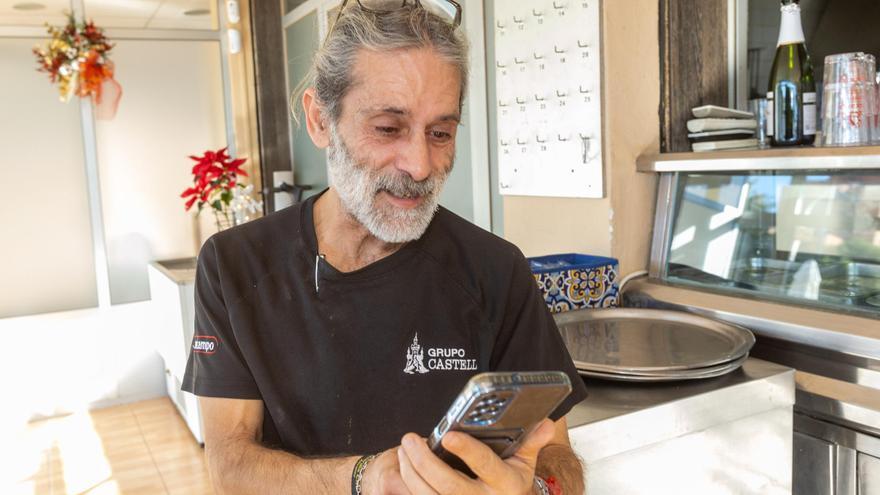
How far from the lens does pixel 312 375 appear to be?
1.13 meters

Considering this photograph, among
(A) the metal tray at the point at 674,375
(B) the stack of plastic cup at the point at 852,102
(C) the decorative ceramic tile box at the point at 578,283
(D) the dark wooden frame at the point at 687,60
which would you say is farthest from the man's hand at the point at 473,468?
(D) the dark wooden frame at the point at 687,60

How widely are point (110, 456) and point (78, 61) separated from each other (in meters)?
2.41

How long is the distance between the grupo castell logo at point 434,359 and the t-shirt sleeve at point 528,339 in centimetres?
7

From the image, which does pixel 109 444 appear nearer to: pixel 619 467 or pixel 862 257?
pixel 619 467

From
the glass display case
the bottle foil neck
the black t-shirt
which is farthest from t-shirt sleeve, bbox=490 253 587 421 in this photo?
the bottle foil neck

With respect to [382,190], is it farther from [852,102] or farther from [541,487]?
[852,102]

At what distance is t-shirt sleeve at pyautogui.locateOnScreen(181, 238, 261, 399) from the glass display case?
1248 millimetres

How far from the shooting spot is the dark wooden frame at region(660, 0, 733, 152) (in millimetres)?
2090

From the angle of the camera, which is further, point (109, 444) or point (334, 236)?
point (109, 444)

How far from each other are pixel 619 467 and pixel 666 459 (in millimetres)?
113

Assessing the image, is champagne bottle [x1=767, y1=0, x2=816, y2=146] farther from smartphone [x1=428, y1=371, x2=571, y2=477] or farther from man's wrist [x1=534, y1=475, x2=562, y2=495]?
smartphone [x1=428, y1=371, x2=571, y2=477]

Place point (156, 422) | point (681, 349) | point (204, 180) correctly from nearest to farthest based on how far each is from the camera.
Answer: point (681, 349), point (204, 180), point (156, 422)

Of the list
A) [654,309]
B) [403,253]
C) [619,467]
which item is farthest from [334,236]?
[654,309]

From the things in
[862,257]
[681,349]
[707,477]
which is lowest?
[707,477]
